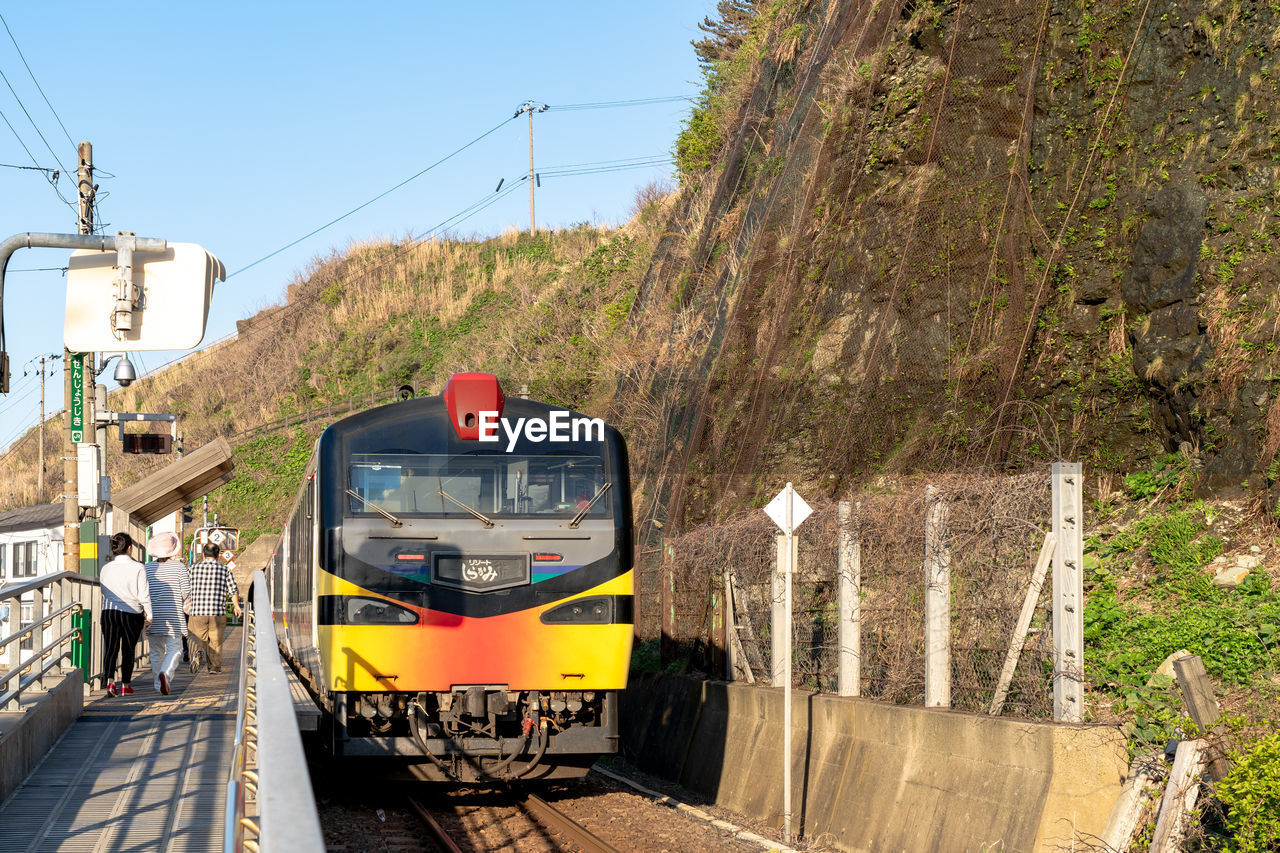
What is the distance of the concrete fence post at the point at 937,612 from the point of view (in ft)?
31.0

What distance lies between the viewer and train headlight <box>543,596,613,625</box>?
1084 centimetres

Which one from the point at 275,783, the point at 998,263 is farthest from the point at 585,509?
the point at 998,263

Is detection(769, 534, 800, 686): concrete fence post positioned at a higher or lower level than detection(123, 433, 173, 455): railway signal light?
lower

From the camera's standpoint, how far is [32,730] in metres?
8.45

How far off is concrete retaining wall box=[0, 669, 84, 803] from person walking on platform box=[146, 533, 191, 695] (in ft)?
9.34

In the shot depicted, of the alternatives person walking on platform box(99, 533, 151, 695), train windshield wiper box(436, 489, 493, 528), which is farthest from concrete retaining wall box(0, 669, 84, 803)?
train windshield wiper box(436, 489, 493, 528)

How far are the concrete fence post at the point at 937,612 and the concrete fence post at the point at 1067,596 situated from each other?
1445mm

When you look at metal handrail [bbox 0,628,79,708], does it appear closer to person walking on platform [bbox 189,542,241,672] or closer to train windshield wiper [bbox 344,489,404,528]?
train windshield wiper [bbox 344,489,404,528]

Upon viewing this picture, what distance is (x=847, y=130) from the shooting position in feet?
75.2

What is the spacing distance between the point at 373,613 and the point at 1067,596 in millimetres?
5475

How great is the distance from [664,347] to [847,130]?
26.0ft

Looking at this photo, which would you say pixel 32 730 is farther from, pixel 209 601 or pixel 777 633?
pixel 209 601

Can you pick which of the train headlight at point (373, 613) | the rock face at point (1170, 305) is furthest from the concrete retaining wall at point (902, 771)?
the rock face at point (1170, 305)

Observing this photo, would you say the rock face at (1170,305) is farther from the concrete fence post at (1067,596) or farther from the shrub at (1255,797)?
the shrub at (1255,797)
